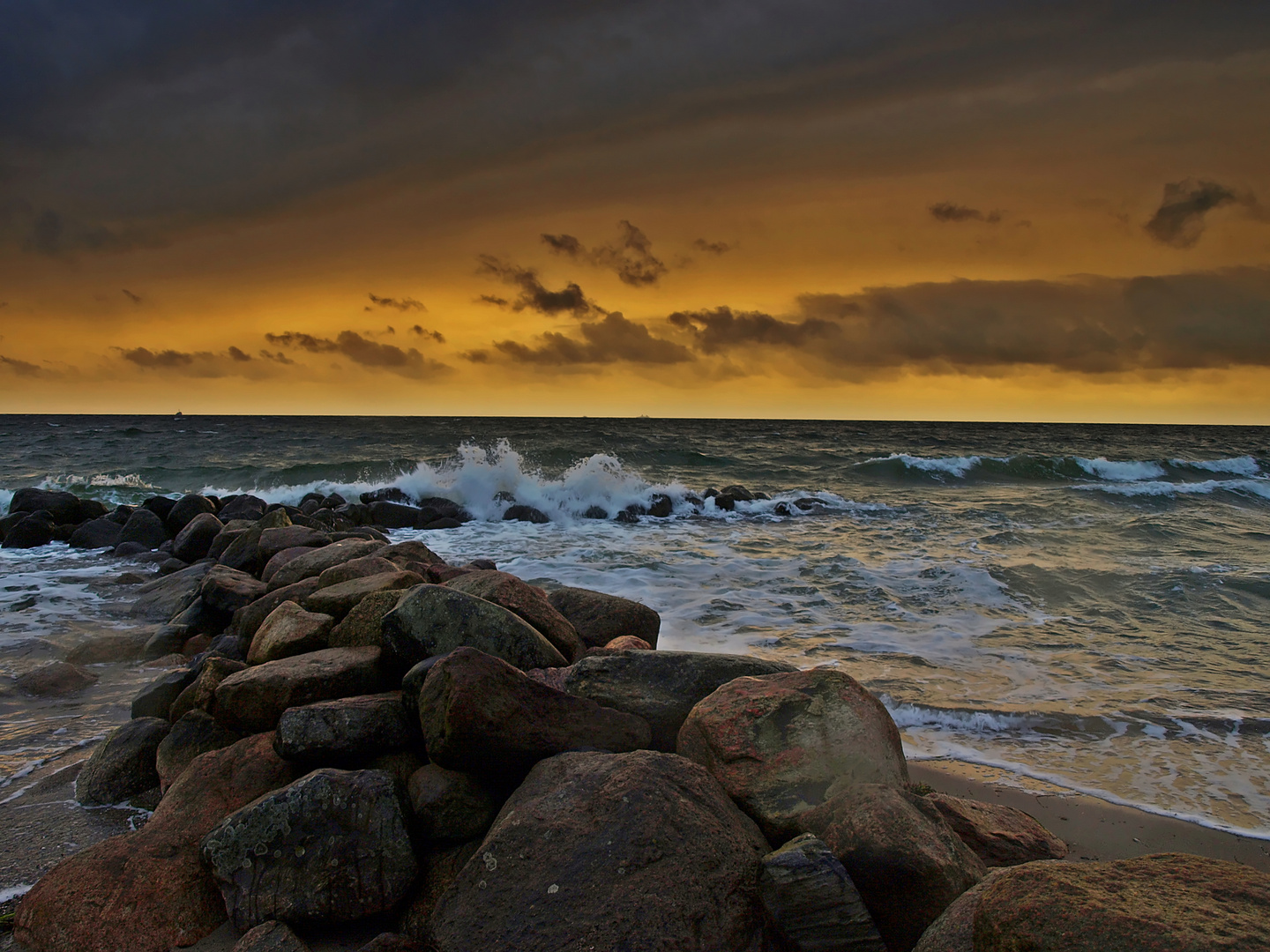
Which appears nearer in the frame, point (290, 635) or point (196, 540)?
point (290, 635)

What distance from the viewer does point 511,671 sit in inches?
113

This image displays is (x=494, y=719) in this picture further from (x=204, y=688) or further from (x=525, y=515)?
(x=525, y=515)

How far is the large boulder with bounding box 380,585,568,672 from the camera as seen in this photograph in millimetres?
3408

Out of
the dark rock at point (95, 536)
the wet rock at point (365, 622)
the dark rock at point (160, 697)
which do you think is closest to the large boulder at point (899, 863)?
the wet rock at point (365, 622)

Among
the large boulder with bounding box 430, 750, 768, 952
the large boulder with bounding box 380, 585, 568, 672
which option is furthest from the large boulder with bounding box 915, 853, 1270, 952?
the large boulder with bounding box 380, 585, 568, 672

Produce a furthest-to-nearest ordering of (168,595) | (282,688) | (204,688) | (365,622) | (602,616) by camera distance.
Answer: (168,595), (602,616), (365,622), (204,688), (282,688)

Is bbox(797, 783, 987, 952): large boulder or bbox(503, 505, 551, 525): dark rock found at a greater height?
bbox(797, 783, 987, 952): large boulder

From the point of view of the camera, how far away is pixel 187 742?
339 cm

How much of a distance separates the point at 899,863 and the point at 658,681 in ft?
4.45

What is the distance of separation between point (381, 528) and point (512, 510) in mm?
2640

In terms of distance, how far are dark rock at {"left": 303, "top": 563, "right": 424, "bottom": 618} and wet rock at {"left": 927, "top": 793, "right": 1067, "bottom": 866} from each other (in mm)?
2940

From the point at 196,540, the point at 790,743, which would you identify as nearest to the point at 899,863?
the point at 790,743

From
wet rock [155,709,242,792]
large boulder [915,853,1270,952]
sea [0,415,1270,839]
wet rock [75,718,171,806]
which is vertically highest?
large boulder [915,853,1270,952]

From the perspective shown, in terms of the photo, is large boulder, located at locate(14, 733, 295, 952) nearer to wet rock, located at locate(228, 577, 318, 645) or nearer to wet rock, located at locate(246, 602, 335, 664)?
wet rock, located at locate(246, 602, 335, 664)
